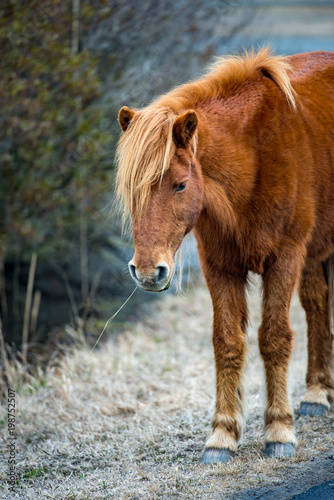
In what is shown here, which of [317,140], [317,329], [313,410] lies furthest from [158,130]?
[313,410]

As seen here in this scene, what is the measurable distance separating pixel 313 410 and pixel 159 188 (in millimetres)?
2008

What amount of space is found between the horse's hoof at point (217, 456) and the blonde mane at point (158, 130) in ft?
4.72

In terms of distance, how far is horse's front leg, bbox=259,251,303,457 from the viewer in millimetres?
3297

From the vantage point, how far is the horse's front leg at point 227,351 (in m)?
3.44

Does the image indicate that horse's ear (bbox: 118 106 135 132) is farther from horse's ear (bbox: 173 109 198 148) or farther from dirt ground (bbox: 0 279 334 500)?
dirt ground (bbox: 0 279 334 500)

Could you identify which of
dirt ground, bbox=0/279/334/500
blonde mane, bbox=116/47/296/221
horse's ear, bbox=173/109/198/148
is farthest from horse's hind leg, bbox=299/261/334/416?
horse's ear, bbox=173/109/198/148

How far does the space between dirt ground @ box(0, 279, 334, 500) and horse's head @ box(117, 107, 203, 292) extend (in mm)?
899

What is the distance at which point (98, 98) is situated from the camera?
22.7ft

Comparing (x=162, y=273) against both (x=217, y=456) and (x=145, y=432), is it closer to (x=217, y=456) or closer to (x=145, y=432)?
(x=217, y=456)

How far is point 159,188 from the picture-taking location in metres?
2.91

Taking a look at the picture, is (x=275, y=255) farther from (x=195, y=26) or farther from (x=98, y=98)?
(x=195, y=26)

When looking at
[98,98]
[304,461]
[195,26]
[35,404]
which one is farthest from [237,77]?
[195,26]

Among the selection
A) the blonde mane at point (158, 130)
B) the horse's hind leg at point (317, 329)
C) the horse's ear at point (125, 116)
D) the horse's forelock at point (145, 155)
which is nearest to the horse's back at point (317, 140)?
the blonde mane at point (158, 130)

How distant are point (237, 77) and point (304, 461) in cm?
220
